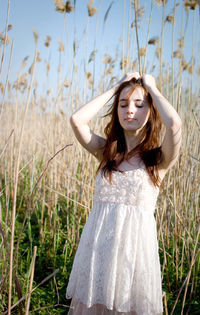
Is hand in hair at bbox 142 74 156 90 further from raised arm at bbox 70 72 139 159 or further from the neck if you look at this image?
the neck

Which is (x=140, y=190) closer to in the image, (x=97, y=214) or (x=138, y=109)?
(x=97, y=214)

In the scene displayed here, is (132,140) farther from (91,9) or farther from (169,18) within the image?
(91,9)

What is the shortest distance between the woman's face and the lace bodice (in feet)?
0.51

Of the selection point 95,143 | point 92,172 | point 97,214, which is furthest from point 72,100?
point 97,214

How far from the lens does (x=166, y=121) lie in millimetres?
891

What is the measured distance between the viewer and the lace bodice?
956mm

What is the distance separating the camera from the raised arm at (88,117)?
1.02m

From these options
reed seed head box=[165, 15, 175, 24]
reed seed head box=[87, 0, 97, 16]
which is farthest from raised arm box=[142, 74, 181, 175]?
reed seed head box=[87, 0, 97, 16]

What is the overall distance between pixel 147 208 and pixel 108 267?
22 cm

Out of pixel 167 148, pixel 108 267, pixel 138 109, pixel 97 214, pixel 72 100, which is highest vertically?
pixel 72 100

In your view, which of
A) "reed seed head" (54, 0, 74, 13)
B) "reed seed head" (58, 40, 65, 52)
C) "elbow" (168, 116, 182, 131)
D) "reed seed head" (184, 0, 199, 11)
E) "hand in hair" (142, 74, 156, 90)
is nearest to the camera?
"elbow" (168, 116, 182, 131)

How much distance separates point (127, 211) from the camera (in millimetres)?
950

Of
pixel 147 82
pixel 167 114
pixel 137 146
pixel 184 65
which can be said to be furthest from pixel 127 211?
pixel 184 65

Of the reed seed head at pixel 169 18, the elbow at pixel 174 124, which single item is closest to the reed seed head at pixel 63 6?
the reed seed head at pixel 169 18
